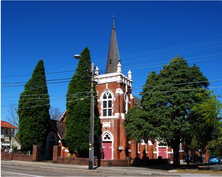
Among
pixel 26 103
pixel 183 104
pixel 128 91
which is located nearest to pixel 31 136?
pixel 26 103

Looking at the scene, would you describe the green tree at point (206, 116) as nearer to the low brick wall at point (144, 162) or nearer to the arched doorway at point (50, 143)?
the low brick wall at point (144, 162)

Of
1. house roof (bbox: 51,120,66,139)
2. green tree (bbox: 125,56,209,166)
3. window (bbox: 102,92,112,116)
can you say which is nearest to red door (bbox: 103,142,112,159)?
window (bbox: 102,92,112,116)

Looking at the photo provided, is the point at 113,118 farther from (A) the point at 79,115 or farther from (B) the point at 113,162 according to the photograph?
(B) the point at 113,162

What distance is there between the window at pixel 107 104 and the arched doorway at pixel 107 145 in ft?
8.97

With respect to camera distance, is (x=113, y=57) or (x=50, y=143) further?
(x=113, y=57)

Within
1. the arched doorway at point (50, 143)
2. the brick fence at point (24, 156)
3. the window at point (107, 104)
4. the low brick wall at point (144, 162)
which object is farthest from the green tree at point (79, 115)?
the arched doorway at point (50, 143)

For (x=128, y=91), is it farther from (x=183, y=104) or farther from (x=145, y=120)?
(x=183, y=104)

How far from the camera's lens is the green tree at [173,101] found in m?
20.1

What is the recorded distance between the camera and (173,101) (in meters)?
20.6

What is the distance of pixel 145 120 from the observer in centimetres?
2222

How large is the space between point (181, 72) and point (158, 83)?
238 cm

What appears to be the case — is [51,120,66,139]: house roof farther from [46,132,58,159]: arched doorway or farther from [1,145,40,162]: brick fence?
[1,145,40,162]: brick fence

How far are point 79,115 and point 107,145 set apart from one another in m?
6.08

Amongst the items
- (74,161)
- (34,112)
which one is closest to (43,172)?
(74,161)
